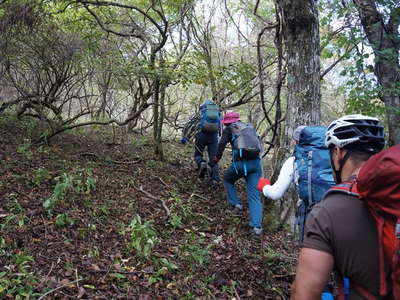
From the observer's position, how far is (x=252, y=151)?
6.06m

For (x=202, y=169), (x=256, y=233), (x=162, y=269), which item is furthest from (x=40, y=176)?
(x=256, y=233)

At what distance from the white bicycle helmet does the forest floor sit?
8.84 ft

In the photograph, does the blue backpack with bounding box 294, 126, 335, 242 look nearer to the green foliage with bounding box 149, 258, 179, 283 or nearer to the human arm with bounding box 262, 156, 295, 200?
the human arm with bounding box 262, 156, 295, 200

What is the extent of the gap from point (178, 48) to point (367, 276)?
11546mm

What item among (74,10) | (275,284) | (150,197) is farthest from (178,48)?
(275,284)

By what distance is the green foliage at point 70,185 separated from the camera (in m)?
5.14

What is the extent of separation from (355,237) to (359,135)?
0.67m

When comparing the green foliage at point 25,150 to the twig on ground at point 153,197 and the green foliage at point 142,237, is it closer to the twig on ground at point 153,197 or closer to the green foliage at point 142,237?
the twig on ground at point 153,197

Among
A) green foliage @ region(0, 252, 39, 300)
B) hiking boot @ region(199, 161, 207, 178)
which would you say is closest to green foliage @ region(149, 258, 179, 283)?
green foliage @ region(0, 252, 39, 300)

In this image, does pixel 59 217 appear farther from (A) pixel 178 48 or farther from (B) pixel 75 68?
(A) pixel 178 48

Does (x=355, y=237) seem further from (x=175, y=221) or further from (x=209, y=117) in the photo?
(x=209, y=117)

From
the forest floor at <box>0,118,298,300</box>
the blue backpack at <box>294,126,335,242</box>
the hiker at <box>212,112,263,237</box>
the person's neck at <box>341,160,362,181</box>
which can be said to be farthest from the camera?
the hiker at <box>212,112,263,237</box>

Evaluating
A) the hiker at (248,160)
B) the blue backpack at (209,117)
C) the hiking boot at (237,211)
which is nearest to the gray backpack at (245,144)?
the hiker at (248,160)

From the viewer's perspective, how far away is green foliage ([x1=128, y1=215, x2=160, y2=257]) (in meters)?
4.56
